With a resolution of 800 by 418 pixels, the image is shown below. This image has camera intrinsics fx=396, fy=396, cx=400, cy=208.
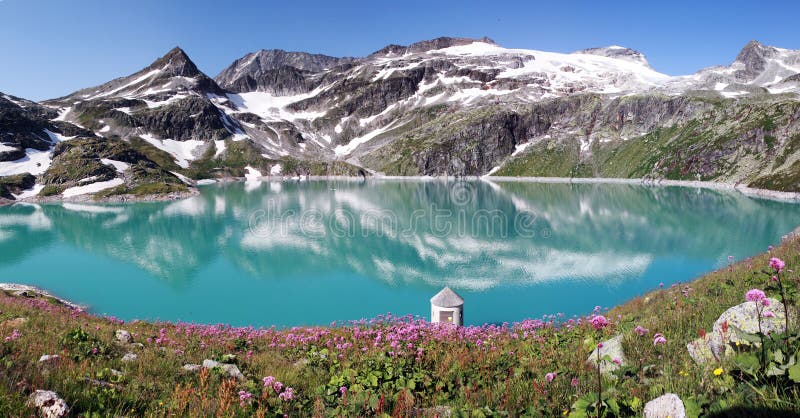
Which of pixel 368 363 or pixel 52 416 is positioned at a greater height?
pixel 52 416

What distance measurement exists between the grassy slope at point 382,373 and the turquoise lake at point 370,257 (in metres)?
16.3

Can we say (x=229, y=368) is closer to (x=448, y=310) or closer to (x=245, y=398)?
(x=245, y=398)

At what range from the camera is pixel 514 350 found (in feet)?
41.1

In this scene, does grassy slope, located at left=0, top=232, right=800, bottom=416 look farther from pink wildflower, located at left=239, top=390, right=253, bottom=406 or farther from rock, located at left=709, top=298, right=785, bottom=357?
rock, located at left=709, top=298, right=785, bottom=357

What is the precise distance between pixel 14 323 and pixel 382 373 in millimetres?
12820

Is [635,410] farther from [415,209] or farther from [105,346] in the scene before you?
[415,209]

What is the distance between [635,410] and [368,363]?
20.6ft

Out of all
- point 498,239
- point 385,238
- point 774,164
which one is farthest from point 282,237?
point 774,164

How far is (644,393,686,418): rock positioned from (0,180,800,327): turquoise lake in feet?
81.9

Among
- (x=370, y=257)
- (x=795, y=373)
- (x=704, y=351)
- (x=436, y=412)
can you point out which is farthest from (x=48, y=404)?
(x=370, y=257)

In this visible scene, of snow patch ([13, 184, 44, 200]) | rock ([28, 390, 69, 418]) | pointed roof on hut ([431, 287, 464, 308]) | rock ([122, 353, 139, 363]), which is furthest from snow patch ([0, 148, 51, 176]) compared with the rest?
rock ([28, 390, 69, 418])

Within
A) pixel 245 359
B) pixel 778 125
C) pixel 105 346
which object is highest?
pixel 778 125

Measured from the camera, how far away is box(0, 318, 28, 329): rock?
40.6 feet

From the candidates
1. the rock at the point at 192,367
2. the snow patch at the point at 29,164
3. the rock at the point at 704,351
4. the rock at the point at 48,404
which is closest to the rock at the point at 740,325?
the rock at the point at 704,351
